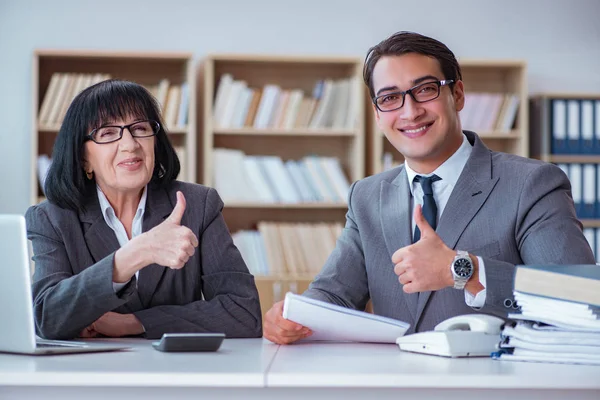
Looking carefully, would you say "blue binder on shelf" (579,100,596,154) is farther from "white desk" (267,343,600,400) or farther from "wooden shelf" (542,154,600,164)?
"white desk" (267,343,600,400)

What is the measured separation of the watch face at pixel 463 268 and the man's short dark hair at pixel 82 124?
39.7 inches

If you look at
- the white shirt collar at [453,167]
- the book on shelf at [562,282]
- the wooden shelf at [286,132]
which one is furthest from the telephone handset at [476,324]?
the wooden shelf at [286,132]

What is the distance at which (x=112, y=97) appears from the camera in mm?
2264

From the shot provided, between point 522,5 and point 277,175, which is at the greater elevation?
point 522,5

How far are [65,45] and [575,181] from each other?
121 inches

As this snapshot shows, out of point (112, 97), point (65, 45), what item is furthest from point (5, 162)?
point (112, 97)

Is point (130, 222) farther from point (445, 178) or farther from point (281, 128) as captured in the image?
point (281, 128)

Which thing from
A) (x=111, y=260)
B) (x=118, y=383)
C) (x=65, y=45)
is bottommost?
(x=118, y=383)

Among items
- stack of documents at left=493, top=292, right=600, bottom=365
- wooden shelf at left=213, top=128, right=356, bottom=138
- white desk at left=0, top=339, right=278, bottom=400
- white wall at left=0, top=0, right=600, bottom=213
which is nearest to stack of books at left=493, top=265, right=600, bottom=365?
stack of documents at left=493, top=292, right=600, bottom=365

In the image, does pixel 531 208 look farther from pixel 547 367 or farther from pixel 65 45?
pixel 65 45

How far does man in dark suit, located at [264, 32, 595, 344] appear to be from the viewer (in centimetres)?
200

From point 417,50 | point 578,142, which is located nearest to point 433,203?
point 417,50

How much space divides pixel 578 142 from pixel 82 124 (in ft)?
10.9

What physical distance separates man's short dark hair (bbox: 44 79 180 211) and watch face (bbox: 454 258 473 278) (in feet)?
3.31
